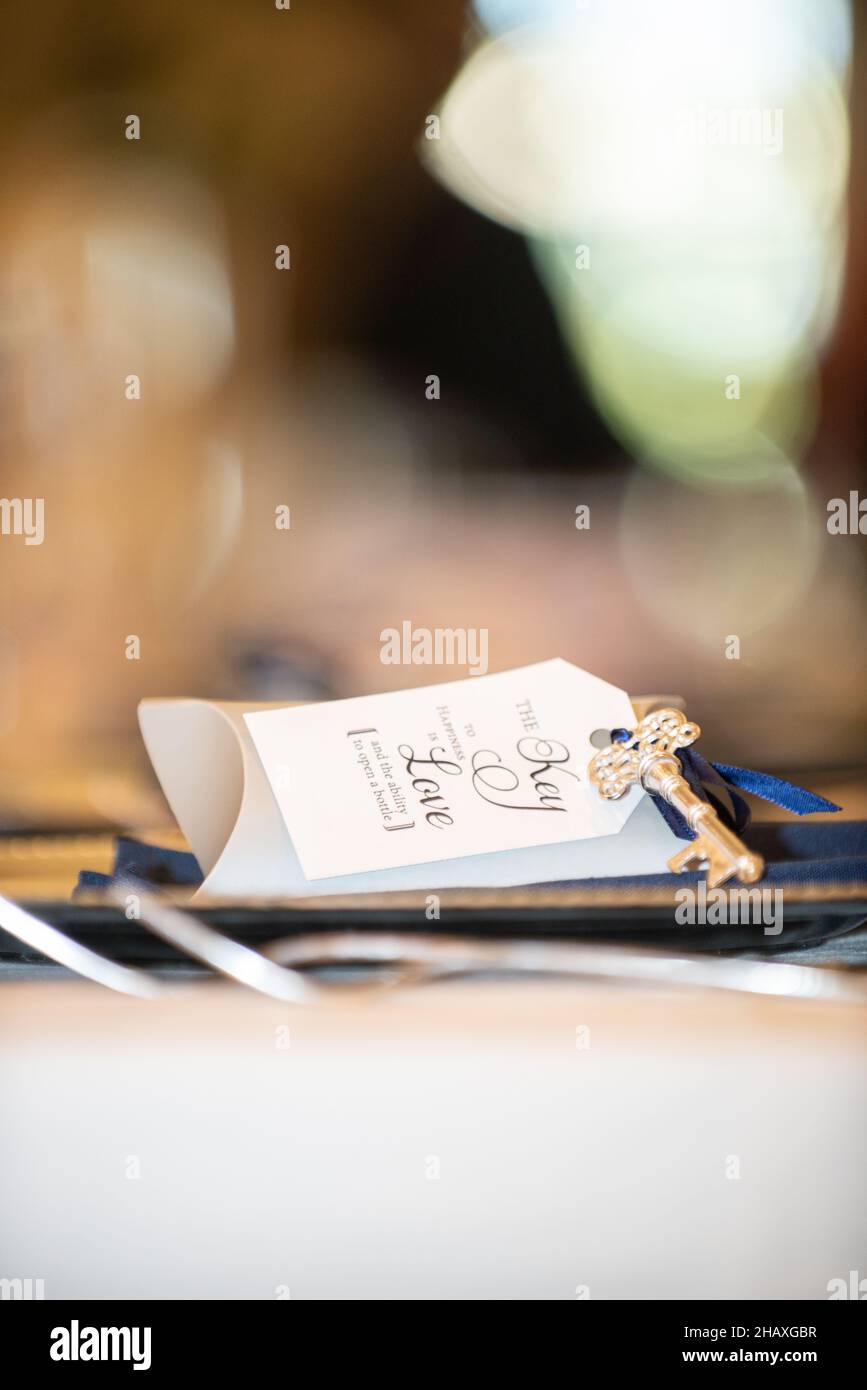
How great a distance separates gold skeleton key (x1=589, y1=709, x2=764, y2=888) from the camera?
0.34 m

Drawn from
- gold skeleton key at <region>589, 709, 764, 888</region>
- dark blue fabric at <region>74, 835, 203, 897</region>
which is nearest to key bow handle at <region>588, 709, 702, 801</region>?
gold skeleton key at <region>589, 709, 764, 888</region>

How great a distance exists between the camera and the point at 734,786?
435 mm

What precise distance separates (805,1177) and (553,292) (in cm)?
82

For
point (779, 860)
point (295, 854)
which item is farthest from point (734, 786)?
point (295, 854)

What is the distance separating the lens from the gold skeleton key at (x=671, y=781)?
0.34 metres

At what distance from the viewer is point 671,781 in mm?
373

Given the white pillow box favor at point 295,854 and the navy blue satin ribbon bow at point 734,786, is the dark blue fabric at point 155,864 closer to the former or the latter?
the white pillow box favor at point 295,854

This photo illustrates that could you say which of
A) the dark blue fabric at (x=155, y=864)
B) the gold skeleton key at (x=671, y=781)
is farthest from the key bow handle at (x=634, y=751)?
the dark blue fabric at (x=155, y=864)

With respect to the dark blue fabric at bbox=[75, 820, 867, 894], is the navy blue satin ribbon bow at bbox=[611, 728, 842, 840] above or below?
above

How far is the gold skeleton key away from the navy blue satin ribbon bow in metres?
0.01

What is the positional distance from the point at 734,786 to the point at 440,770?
0.12 m

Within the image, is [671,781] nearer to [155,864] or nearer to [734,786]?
[734,786]

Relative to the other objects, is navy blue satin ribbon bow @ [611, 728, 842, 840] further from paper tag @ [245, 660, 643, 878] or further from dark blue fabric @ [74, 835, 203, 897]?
dark blue fabric @ [74, 835, 203, 897]
